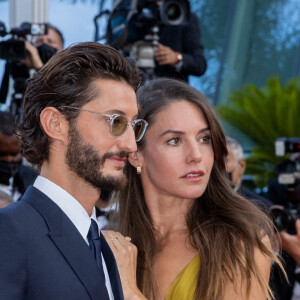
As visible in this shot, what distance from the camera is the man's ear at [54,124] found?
5.87 feet

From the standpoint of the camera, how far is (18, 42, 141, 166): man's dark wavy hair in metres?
1.81

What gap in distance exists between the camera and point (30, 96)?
6.18 ft

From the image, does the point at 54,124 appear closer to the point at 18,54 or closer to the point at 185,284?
the point at 185,284

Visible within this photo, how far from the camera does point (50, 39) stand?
4879 millimetres

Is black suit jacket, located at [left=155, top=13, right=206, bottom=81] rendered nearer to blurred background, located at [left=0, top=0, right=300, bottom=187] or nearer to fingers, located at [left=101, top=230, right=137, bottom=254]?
fingers, located at [left=101, top=230, right=137, bottom=254]

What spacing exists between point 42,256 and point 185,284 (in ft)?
3.37

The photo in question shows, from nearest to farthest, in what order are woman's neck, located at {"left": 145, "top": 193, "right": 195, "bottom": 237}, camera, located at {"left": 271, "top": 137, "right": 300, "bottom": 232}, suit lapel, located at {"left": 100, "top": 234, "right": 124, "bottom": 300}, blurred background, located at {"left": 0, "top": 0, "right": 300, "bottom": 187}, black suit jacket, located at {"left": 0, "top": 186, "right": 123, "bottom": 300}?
1. black suit jacket, located at {"left": 0, "top": 186, "right": 123, "bottom": 300}
2. suit lapel, located at {"left": 100, "top": 234, "right": 124, "bottom": 300}
3. woman's neck, located at {"left": 145, "top": 193, "right": 195, "bottom": 237}
4. camera, located at {"left": 271, "top": 137, "right": 300, "bottom": 232}
5. blurred background, located at {"left": 0, "top": 0, "right": 300, "bottom": 187}

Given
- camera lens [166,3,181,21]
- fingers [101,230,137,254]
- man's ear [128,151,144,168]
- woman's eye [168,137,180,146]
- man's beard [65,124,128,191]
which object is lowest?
fingers [101,230,137,254]

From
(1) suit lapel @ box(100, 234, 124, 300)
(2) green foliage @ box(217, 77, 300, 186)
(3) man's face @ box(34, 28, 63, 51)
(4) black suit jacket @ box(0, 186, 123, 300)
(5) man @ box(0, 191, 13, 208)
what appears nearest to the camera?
(4) black suit jacket @ box(0, 186, 123, 300)

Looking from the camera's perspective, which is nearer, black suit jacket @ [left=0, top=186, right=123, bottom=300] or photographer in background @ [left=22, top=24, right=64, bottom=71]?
black suit jacket @ [left=0, top=186, right=123, bottom=300]

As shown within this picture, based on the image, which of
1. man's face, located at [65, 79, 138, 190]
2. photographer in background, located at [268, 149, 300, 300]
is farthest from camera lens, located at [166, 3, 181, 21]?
man's face, located at [65, 79, 138, 190]

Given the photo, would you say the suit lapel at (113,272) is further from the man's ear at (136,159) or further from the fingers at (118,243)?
the man's ear at (136,159)

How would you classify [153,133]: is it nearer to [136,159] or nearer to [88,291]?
[136,159]

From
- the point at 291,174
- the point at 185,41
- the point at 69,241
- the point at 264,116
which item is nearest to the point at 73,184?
the point at 69,241
